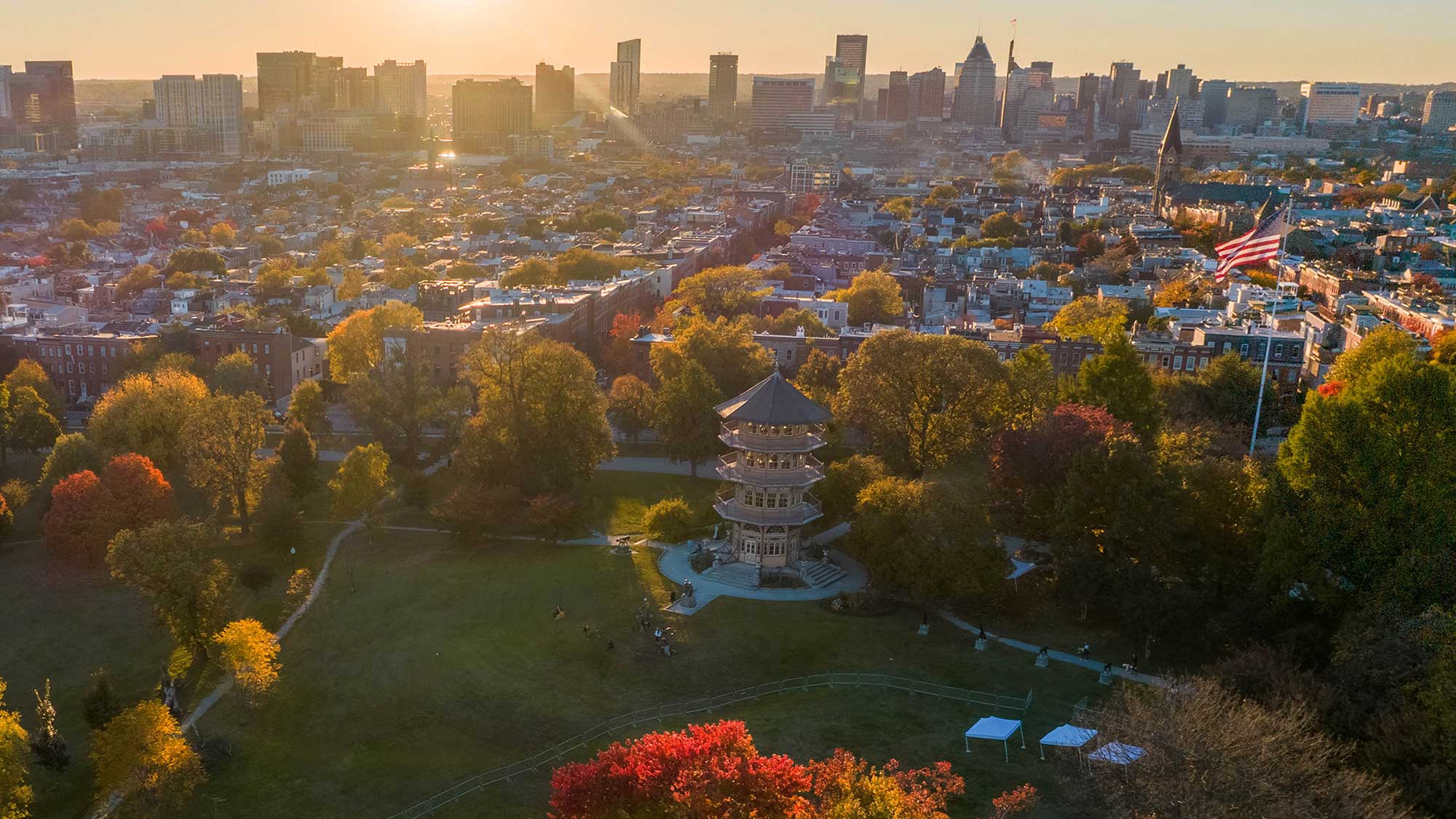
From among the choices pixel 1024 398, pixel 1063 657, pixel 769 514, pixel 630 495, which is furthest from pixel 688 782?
pixel 630 495

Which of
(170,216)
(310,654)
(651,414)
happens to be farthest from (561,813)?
(170,216)

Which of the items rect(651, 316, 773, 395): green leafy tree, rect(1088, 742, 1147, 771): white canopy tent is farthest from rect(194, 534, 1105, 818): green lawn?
rect(651, 316, 773, 395): green leafy tree

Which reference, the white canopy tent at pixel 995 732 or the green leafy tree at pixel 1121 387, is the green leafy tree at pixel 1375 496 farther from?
the green leafy tree at pixel 1121 387

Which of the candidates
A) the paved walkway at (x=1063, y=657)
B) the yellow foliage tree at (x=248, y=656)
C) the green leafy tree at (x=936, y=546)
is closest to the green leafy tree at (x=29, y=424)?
the yellow foliage tree at (x=248, y=656)

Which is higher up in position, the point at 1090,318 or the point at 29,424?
the point at 1090,318

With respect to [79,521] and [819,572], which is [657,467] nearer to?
[819,572]
